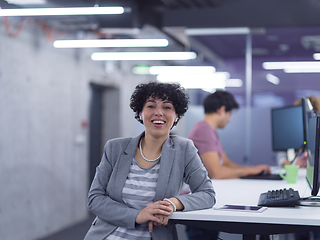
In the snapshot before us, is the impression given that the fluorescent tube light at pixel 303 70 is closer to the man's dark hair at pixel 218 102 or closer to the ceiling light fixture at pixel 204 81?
the ceiling light fixture at pixel 204 81

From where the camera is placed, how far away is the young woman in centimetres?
167

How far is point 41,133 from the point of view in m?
4.98

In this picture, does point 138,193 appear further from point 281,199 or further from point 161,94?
point 281,199

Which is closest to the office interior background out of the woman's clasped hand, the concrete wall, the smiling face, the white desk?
the concrete wall

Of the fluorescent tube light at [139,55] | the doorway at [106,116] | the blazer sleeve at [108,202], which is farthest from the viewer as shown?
the doorway at [106,116]

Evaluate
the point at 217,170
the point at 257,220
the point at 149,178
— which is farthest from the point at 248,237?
the point at 217,170

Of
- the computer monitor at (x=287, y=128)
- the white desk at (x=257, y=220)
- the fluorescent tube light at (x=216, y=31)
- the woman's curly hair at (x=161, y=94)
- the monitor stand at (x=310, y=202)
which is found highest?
the fluorescent tube light at (x=216, y=31)

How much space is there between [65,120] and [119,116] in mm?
1956

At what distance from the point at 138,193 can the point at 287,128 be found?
5.52 feet

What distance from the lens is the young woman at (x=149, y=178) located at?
65.9 inches

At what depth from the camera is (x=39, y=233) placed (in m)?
4.86

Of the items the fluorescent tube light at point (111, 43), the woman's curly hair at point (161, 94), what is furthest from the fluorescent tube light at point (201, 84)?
the woman's curly hair at point (161, 94)

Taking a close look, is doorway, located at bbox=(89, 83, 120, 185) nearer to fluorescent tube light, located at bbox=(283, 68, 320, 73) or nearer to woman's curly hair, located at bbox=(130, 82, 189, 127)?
fluorescent tube light, located at bbox=(283, 68, 320, 73)

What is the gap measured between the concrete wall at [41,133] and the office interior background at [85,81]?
0.01 meters
